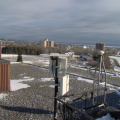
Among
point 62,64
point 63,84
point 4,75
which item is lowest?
point 4,75

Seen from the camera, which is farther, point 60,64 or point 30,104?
point 30,104

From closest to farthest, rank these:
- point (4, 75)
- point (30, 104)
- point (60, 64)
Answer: point (60, 64)
point (30, 104)
point (4, 75)

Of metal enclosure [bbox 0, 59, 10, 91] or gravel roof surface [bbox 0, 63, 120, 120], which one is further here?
metal enclosure [bbox 0, 59, 10, 91]

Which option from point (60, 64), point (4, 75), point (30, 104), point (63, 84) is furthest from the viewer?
point (4, 75)

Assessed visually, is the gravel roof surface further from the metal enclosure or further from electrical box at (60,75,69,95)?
electrical box at (60,75,69,95)

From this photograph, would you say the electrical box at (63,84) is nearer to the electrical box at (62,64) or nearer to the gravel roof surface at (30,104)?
the electrical box at (62,64)

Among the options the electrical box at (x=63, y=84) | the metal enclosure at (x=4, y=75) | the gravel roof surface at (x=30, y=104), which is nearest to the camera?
the electrical box at (x=63, y=84)

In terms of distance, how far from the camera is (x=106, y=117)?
3.93m

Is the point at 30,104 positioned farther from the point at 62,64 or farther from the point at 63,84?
the point at 62,64

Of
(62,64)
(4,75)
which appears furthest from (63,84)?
(4,75)

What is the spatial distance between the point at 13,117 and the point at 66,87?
2.22 m

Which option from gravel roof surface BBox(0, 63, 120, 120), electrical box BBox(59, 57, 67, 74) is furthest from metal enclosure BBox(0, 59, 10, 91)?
electrical box BBox(59, 57, 67, 74)

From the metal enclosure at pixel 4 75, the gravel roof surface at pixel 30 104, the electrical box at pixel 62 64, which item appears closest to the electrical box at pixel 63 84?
the electrical box at pixel 62 64

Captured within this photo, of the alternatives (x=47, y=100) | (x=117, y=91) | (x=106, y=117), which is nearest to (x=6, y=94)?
(x=47, y=100)
